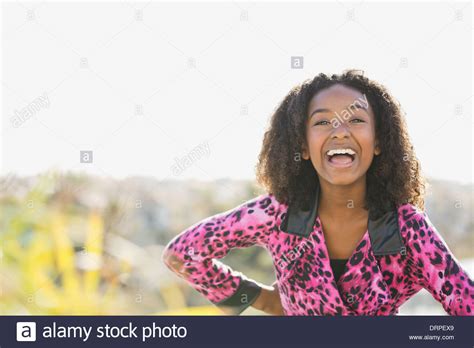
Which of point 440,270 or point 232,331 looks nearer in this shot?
point 440,270

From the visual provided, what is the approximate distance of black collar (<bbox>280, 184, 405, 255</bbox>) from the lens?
2.36 meters

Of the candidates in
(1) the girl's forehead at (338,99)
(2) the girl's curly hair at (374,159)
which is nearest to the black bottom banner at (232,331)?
(2) the girl's curly hair at (374,159)

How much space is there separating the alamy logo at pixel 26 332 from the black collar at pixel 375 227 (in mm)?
1106

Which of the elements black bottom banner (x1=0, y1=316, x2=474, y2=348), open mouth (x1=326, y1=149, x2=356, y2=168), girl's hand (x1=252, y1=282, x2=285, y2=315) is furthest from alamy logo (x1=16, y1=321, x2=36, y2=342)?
open mouth (x1=326, y1=149, x2=356, y2=168)

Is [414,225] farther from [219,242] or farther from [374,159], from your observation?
[219,242]

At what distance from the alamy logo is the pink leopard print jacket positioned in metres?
0.66

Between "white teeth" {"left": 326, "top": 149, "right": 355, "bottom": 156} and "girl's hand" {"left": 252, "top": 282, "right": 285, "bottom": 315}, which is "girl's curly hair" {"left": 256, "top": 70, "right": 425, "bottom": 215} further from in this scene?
"girl's hand" {"left": 252, "top": 282, "right": 285, "bottom": 315}

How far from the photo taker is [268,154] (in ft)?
8.82

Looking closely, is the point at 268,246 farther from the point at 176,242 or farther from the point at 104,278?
the point at 104,278

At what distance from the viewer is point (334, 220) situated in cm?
252

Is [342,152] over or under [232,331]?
over

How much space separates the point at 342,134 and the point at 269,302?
0.75 meters

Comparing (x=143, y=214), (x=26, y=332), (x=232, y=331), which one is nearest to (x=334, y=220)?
(x=232, y=331)

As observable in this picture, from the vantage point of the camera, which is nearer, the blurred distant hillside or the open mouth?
the open mouth
